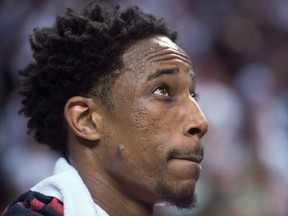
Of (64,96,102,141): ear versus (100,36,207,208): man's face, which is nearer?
(100,36,207,208): man's face

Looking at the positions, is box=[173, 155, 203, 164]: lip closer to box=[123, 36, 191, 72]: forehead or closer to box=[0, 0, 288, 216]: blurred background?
box=[123, 36, 191, 72]: forehead

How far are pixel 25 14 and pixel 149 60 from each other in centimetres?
327

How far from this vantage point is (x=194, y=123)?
2.36 m

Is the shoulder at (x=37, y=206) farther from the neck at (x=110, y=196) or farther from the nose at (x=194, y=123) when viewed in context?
the nose at (x=194, y=123)

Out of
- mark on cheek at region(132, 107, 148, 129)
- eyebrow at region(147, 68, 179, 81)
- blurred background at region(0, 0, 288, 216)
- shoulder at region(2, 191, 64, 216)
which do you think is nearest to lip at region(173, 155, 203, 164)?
mark on cheek at region(132, 107, 148, 129)

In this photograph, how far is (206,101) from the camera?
482cm

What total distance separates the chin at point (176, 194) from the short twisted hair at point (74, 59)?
372 millimetres

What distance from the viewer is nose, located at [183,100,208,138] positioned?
2.35 m

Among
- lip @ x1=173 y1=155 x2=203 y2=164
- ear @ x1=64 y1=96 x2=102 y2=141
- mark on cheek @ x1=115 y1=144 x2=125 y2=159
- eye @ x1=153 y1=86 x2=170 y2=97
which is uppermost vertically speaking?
eye @ x1=153 y1=86 x2=170 y2=97

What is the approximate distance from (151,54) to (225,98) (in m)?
2.49

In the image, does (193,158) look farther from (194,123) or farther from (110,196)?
(110,196)

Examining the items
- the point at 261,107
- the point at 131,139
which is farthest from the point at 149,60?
the point at 261,107

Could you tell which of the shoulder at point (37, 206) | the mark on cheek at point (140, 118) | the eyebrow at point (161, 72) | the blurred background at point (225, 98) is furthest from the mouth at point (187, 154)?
the blurred background at point (225, 98)

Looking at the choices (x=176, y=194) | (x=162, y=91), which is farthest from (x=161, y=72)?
(x=176, y=194)
